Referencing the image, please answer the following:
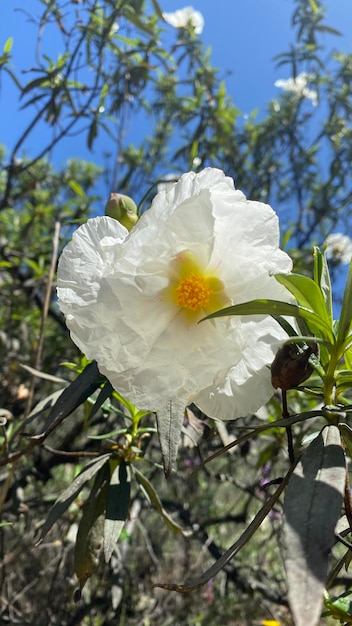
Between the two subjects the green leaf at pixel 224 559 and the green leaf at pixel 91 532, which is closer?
the green leaf at pixel 224 559

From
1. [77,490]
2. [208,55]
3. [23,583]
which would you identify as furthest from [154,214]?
[208,55]

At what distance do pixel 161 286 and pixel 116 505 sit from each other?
45cm

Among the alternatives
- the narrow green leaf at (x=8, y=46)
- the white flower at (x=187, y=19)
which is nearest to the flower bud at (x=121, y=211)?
the narrow green leaf at (x=8, y=46)

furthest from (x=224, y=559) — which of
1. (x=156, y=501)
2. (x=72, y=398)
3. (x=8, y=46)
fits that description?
(x=8, y=46)

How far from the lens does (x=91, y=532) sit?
3.07 feet

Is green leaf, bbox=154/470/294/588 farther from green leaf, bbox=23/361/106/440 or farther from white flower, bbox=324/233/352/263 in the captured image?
Answer: white flower, bbox=324/233/352/263

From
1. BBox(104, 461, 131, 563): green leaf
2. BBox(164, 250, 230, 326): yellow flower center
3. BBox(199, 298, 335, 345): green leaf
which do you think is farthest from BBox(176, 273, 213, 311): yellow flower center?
BBox(104, 461, 131, 563): green leaf

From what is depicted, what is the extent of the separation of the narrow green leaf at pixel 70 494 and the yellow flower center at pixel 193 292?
1.37 feet

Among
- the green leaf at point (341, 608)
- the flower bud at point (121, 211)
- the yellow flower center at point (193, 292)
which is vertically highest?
the flower bud at point (121, 211)

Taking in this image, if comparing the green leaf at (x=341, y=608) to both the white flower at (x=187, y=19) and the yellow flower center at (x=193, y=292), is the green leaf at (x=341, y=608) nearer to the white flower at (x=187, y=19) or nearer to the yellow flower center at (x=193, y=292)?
the yellow flower center at (x=193, y=292)

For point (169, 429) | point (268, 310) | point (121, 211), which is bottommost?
point (169, 429)

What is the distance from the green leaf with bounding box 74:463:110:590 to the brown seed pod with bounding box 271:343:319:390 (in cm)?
54

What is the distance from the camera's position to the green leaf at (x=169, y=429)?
0.67m

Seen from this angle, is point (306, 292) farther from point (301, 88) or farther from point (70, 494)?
point (301, 88)
